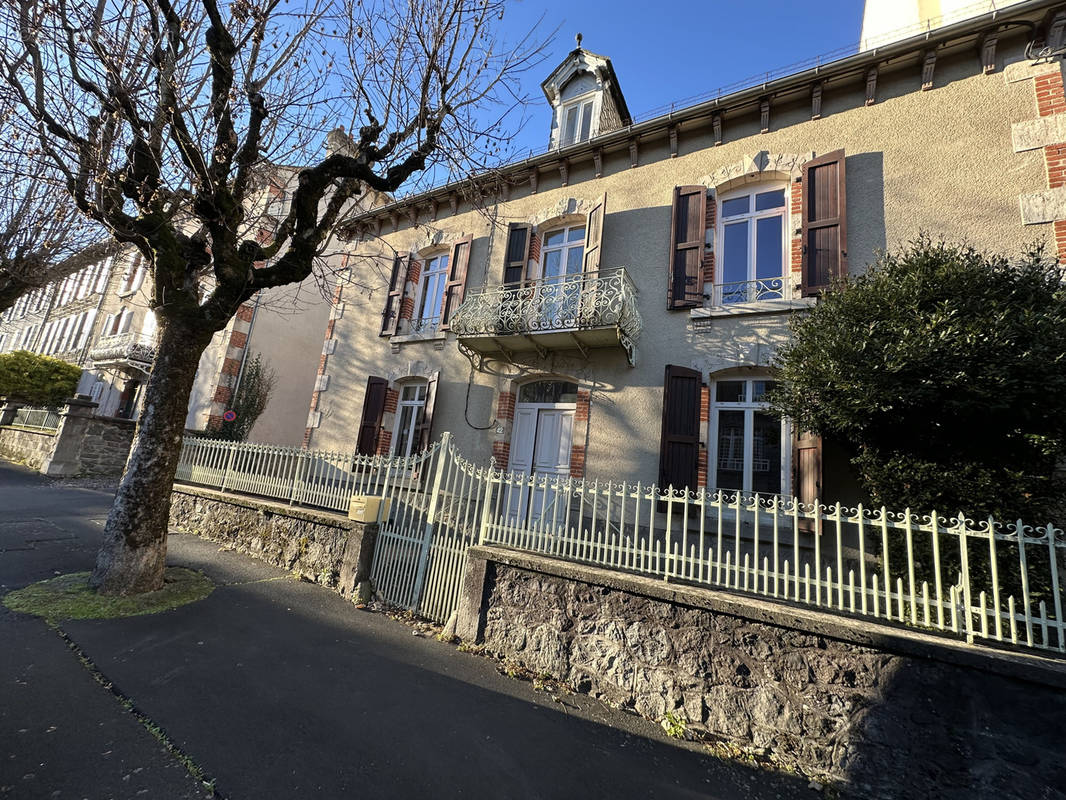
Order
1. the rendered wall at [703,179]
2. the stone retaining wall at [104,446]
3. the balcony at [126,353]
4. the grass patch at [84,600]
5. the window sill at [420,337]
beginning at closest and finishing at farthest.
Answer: the grass patch at [84,600] → the rendered wall at [703,179] → the window sill at [420,337] → the stone retaining wall at [104,446] → the balcony at [126,353]

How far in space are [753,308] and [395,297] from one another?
25.5 ft

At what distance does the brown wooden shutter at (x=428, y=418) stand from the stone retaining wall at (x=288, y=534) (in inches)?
121

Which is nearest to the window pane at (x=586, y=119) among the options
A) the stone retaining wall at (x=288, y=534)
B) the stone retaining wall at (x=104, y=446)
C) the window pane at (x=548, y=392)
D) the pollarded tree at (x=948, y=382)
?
the window pane at (x=548, y=392)

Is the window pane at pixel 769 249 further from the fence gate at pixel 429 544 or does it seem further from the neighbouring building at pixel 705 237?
the fence gate at pixel 429 544

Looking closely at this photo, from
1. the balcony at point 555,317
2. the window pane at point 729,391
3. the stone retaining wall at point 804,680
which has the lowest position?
the stone retaining wall at point 804,680

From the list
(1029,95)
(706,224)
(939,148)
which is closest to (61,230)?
(706,224)

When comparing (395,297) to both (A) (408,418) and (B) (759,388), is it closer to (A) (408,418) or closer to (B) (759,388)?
(A) (408,418)

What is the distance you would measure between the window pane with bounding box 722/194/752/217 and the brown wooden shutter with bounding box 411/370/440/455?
616cm

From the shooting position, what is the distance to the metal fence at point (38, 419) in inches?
481

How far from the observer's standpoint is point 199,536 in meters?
7.12

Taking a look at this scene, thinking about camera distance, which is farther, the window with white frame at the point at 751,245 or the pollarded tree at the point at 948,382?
the window with white frame at the point at 751,245

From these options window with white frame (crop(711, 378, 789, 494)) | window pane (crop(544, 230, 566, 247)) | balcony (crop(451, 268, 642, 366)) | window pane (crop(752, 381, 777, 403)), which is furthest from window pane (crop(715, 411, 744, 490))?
window pane (crop(544, 230, 566, 247))

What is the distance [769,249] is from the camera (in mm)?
7070

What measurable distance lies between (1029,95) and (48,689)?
1170 cm
